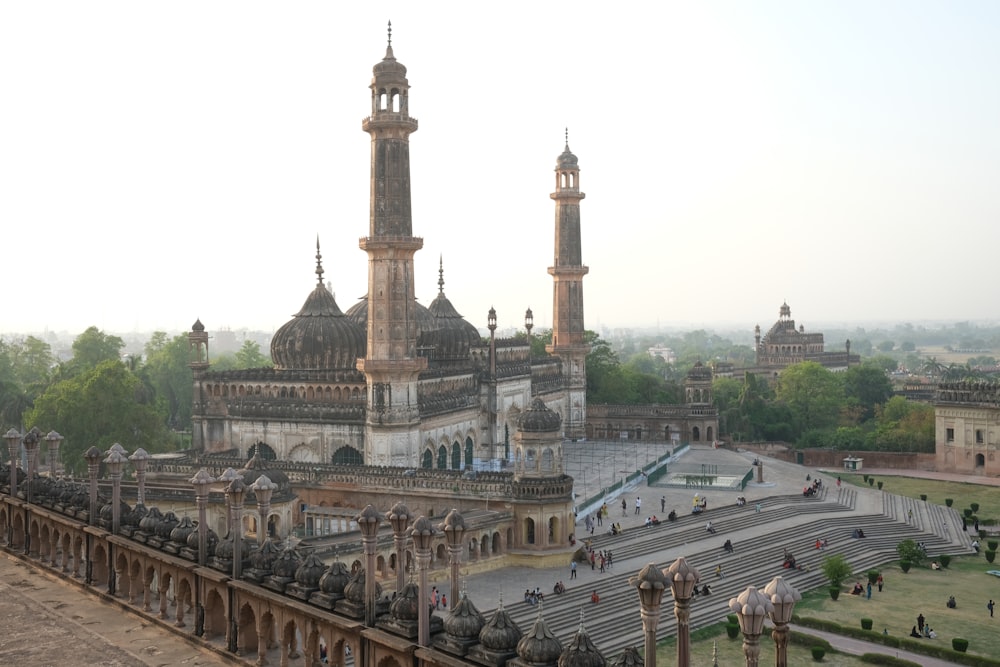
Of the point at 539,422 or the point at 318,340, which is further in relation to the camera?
the point at 318,340

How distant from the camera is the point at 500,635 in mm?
10648

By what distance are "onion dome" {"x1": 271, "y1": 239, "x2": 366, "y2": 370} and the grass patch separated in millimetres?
19601

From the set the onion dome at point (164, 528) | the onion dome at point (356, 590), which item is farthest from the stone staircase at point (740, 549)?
the onion dome at point (356, 590)

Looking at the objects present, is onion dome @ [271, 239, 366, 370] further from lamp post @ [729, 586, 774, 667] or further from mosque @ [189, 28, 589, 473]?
lamp post @ [729, 586, 774, 667]

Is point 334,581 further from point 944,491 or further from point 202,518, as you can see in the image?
point 944,491

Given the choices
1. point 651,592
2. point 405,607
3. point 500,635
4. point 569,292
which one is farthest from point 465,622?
point 569,292

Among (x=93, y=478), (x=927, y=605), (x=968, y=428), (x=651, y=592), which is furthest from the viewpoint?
(x=968, y=428)

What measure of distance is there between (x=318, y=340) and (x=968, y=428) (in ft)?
113

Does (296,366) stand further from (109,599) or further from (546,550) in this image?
(109,599)

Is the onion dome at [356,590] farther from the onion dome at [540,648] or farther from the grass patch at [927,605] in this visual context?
the grass patch at [927,605]

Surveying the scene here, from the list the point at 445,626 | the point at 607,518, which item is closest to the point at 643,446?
the point at 607,518

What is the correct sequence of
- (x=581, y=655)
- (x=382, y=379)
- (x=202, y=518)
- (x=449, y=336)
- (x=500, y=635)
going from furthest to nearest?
(x=449, y=336) < (x=382, y=379) < (x=202, y=518) < (x=500, y=635) < (x=581, y=655)

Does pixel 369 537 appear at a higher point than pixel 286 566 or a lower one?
higher

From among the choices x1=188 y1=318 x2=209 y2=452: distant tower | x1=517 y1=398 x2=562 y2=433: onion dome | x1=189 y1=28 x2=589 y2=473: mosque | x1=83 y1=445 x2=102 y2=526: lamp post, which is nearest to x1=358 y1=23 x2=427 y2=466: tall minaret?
x1=189 y1=28 x2=589 y2=473: mosque
